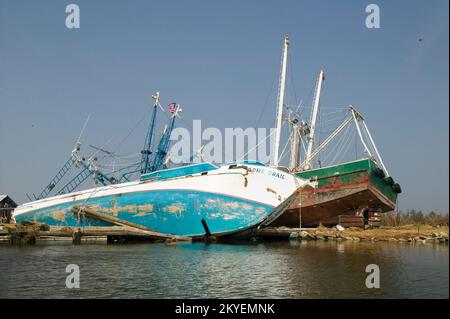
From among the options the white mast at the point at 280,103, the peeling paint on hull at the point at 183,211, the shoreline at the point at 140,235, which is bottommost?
the shoreline at the point at 140,235

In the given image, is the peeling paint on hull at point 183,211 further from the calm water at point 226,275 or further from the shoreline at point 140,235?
the calm water at point 226,275

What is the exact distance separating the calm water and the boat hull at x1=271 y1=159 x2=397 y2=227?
60.7 ft

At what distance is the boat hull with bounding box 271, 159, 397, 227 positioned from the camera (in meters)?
54.3

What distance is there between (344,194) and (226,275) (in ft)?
110

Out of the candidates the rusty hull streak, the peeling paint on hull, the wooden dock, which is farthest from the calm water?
the rusty hull streak

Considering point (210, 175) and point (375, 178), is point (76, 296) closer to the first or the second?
point (210, 175)

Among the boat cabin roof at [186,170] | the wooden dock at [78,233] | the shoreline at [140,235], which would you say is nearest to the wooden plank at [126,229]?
the wooden dock at [78,233]

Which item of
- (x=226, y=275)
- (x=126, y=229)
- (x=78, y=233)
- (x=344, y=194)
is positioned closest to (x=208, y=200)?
(x=126, y=229)

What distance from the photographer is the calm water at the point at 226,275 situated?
2083 centimetres

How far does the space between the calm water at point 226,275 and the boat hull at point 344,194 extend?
18.5 m

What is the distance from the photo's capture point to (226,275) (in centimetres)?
2561

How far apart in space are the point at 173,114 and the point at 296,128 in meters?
19.6

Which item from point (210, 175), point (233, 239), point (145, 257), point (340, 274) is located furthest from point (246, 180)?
point (340, 274)

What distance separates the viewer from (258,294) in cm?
2078
